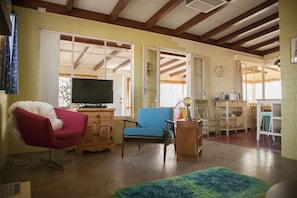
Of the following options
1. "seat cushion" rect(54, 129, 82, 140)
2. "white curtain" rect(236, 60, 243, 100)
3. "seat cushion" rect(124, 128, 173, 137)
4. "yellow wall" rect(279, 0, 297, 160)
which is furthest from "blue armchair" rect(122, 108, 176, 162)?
"white curtain" rect(236, 60, 243, 100)

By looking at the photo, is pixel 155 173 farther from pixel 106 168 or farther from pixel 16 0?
pixel 16 0

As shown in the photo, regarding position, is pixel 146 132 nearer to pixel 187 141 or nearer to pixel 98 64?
pixel 187 141

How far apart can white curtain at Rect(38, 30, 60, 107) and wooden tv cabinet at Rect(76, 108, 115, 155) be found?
741 mm

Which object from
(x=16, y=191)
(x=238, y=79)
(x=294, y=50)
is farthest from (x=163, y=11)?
(x=16, y=191)

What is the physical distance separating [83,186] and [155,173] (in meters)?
0.87

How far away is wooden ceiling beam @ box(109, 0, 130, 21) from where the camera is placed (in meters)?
3.71

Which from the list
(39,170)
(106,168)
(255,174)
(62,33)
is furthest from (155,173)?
(62,33)

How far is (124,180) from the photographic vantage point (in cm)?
221

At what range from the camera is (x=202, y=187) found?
1948mm

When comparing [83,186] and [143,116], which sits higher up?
[143,116]

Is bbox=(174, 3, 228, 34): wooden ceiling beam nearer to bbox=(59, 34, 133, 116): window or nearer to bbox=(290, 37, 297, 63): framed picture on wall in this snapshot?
bbox=(59, 34, 133, 116): window

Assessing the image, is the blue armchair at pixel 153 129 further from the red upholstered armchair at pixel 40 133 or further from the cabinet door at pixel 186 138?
the red upholstered armchair at pixel 40 133

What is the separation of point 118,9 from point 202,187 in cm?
352

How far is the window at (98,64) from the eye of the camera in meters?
4.50
